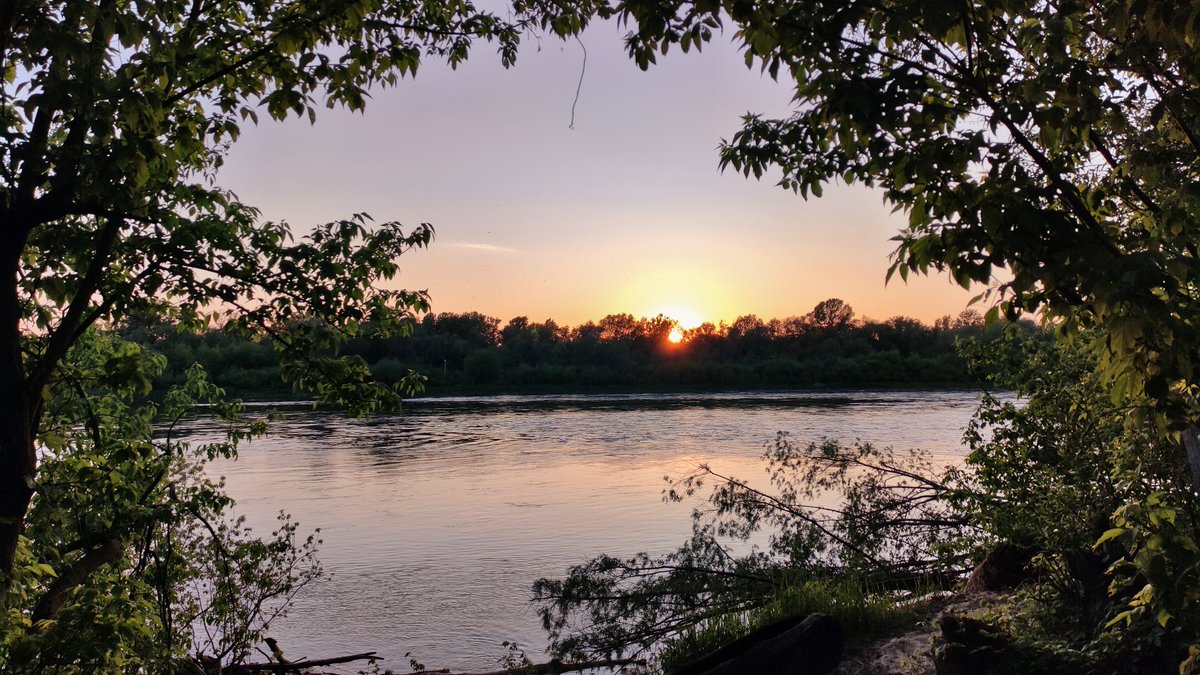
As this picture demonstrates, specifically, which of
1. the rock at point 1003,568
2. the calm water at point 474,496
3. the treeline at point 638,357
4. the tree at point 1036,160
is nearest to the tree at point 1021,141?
the tree at point 1036,160

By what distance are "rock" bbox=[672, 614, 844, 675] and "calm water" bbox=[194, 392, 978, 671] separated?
147 inches

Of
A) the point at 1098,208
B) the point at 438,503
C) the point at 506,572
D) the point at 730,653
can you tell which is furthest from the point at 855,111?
the point at 438,503

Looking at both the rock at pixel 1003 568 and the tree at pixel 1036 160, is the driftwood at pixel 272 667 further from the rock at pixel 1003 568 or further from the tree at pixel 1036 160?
the tree at pixel 1036 160

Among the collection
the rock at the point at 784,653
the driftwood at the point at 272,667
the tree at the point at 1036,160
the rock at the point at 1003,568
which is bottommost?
the driftwood at the point at 272,667

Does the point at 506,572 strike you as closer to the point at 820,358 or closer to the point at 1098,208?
the point at 1098,208

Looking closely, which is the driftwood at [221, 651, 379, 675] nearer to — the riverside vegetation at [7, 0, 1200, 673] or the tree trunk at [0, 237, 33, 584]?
the riverside vegetation at [7, 0, 1200, 673]

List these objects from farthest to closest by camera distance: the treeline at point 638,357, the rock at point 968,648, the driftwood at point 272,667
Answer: the treeline at point 638,357
the driftwood at point 272,667
the rock at point 968,648

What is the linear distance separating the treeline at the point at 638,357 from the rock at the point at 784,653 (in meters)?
55.5

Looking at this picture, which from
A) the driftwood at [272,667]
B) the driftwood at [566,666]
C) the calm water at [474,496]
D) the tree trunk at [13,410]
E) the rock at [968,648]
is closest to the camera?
the tree trunk at [13,410]

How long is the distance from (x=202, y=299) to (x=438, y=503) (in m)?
14.9

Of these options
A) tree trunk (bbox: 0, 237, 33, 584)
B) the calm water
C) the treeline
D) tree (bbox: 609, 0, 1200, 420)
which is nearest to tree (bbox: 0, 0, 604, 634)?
tree trunk (bbox: 0, 237, 33, 584)

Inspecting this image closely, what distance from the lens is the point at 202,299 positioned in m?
5.70

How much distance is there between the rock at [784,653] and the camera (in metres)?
6.63

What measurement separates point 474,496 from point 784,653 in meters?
14.7
